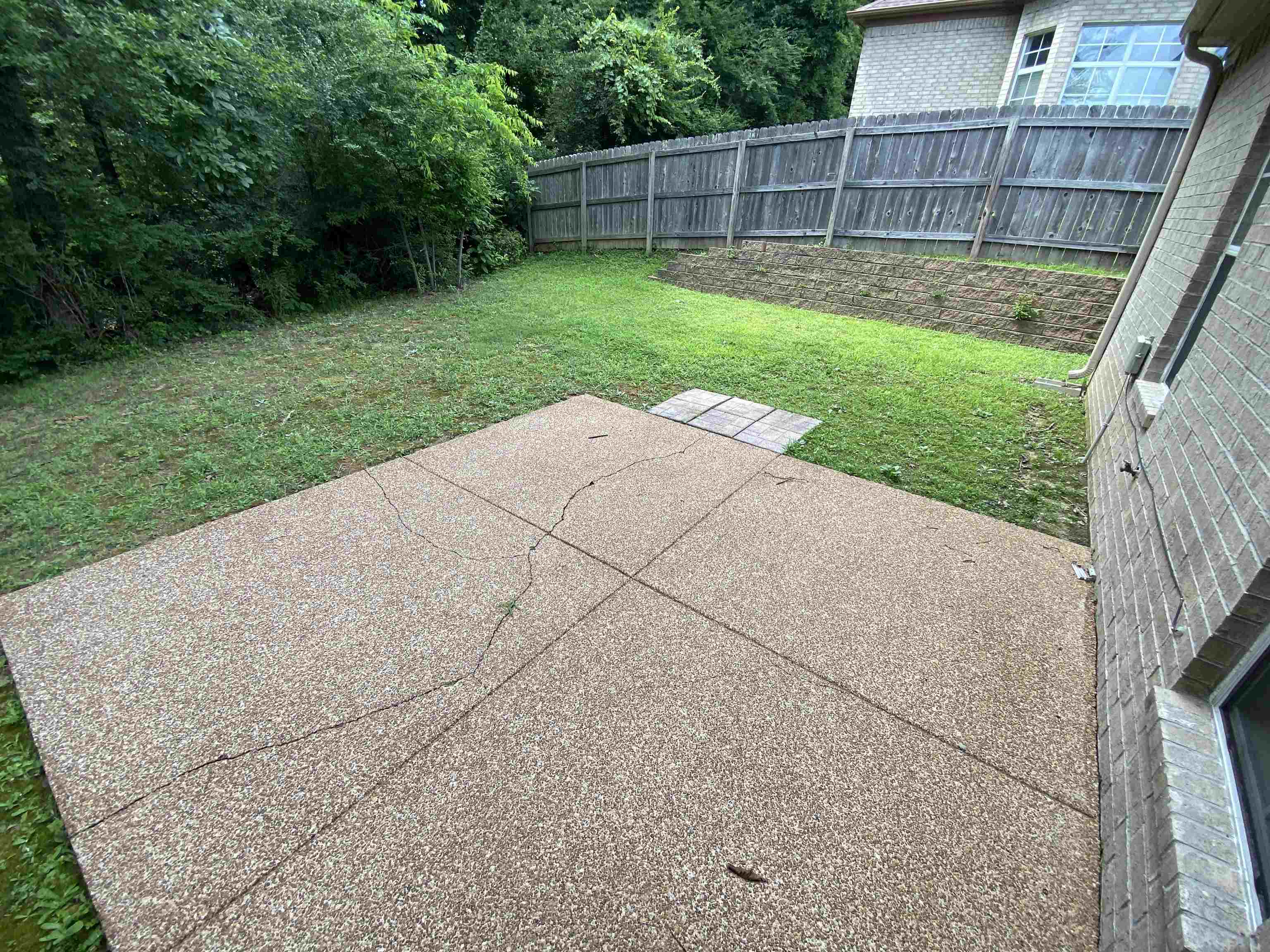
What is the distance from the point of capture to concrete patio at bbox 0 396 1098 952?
4.19 feet

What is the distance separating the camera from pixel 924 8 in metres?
10.5

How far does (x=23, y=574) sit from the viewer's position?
2391 millimetres

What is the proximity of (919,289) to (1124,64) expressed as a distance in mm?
6981

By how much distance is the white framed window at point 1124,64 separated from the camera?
8.78 metres

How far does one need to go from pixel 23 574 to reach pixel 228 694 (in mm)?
1502

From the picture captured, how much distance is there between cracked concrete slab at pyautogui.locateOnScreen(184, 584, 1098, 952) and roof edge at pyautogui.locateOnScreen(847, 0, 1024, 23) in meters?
13.9

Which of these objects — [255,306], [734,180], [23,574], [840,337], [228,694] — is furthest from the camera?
[734,180]

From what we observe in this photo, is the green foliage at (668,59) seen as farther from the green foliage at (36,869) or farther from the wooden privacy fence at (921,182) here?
the green foliage at (36,869)

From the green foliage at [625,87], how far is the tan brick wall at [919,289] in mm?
6375

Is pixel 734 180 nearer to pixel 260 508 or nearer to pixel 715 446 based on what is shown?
pixel 715 446

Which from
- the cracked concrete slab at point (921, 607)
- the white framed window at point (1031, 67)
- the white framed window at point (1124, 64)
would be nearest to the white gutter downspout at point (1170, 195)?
the cracked concrete slab at point (921, 607)

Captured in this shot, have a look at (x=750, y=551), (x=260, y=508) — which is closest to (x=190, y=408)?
(x=260, y=508)

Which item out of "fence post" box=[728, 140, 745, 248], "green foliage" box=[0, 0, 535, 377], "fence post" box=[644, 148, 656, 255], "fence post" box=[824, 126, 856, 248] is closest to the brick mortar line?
"green foliage" box=[0, 0, 535, 377]

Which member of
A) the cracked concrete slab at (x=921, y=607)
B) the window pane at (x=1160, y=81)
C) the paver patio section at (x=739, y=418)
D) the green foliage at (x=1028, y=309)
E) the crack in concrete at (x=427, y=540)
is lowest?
the crack in concrete at (x=427, y=540)
